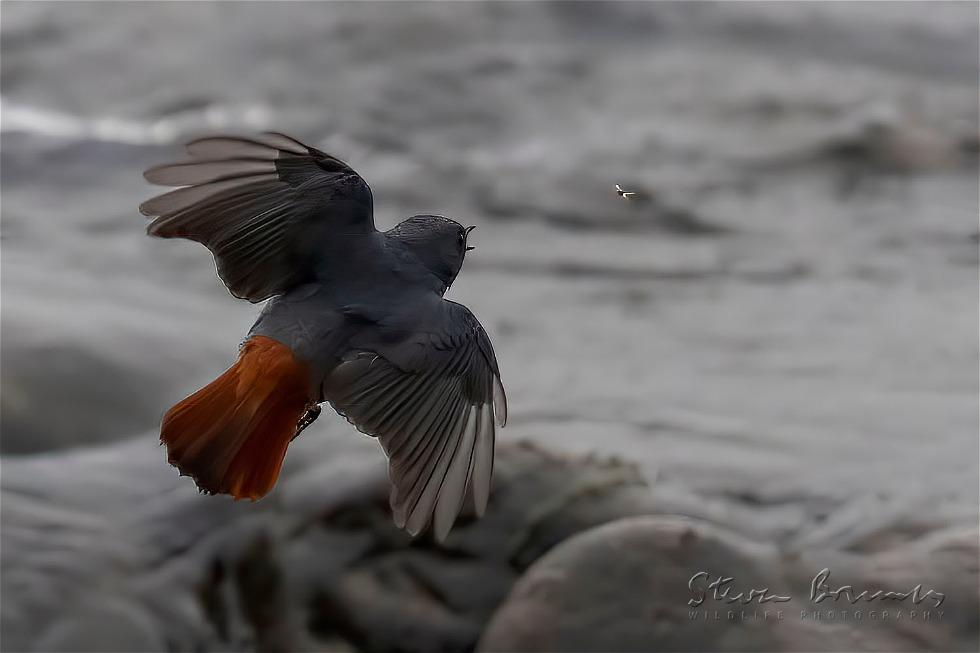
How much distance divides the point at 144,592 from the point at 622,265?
3.68 m

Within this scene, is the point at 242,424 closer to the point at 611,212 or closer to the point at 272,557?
the point at 272,557

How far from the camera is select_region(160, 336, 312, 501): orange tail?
292cm

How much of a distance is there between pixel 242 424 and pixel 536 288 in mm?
3773

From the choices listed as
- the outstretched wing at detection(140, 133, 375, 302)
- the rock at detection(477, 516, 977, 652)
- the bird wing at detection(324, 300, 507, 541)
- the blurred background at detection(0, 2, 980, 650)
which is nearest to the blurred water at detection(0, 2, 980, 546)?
the blurred background at detection(0, 2, 980, 650)

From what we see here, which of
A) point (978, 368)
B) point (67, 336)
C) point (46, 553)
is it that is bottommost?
point (978, 368)

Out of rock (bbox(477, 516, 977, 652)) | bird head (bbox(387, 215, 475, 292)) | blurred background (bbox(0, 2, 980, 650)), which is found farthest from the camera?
blurred background (bbox(0, 2, 980, 650))

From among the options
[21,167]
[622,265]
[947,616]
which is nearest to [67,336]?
[21,167]

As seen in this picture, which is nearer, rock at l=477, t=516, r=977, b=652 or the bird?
the bird

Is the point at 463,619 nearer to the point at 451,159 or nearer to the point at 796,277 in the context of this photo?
the point at 796,277

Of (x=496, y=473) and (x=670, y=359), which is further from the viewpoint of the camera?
(x=670, y=359)

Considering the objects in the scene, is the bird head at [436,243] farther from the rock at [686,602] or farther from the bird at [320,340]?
the rock at [686,602]

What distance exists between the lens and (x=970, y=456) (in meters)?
4.89
